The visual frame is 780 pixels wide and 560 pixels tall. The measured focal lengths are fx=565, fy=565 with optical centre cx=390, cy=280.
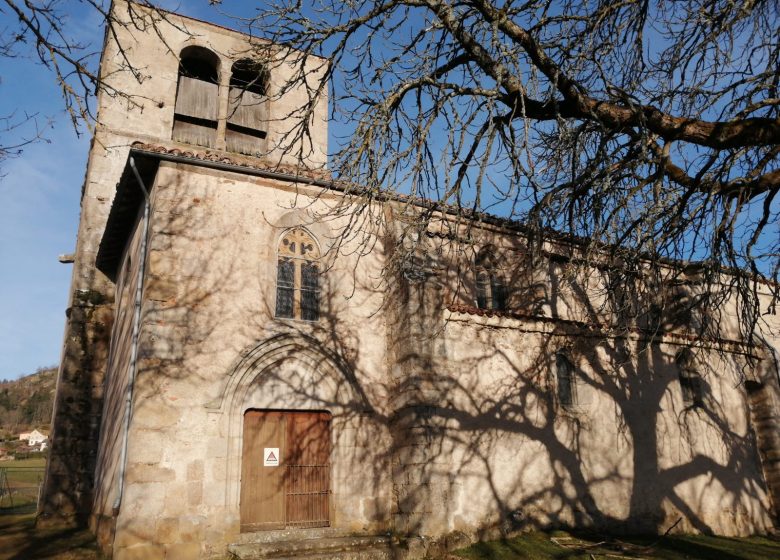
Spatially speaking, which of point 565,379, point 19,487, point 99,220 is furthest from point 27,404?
point 565,379

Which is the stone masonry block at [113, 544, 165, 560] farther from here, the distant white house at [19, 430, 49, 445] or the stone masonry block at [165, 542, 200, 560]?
the distant white house at [19, 430, 49, 445]

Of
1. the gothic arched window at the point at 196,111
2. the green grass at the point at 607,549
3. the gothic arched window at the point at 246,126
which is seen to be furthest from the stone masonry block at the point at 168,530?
the gothic arched window at the point at 196,111

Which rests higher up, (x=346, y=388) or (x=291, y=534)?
(x=346, y=388)

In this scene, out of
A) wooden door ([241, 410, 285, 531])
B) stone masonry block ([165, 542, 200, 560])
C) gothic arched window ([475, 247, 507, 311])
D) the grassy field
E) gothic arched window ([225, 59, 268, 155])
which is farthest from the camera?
the grassy field

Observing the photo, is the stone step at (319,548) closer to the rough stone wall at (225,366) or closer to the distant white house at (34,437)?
the rough stone wall at (225,366)

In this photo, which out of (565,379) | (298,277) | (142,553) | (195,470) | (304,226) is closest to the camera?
(142,553)

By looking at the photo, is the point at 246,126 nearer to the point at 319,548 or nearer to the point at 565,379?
the point at 565,379

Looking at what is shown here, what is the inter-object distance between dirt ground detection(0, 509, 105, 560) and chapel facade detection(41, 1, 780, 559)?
0.44 m

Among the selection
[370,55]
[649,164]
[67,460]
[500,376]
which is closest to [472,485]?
[500,376]

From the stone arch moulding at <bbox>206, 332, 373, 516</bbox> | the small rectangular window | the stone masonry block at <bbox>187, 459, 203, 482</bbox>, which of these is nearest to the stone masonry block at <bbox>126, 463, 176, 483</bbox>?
the stone masonry block at <bbox>187, 459, 203, 482</bbox>

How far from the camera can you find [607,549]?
9211 millimetres

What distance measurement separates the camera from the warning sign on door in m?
9.09

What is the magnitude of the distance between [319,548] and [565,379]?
594 cm

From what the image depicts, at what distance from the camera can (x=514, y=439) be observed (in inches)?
407
